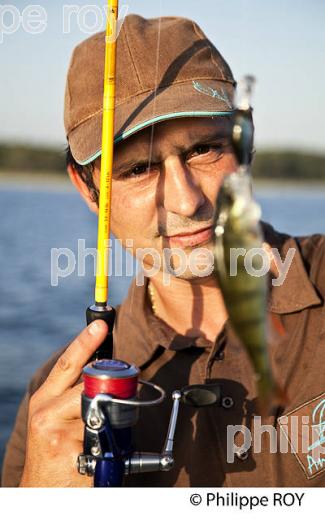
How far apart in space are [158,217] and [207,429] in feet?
2.62

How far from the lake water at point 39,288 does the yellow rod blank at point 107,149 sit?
14.3 feet

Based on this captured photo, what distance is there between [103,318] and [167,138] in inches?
26.9

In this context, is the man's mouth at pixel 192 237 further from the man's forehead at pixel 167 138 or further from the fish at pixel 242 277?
the fish at pixel 242 277

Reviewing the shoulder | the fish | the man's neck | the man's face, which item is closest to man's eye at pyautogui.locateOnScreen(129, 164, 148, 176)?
the man's face

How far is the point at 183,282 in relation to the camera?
281 cm

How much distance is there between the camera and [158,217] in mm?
2508

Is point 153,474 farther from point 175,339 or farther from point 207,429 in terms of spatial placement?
point 175,339

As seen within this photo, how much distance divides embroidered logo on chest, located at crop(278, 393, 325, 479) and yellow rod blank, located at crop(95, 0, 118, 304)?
2.63 feet

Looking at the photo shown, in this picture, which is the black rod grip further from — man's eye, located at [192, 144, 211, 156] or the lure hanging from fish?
the lure hanging from fish

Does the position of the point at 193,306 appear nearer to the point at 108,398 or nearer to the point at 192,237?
the point at 192,237

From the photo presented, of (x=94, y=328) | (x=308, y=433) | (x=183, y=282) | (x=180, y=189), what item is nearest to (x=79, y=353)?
(x=94, y=328)

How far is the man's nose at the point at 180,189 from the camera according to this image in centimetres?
237

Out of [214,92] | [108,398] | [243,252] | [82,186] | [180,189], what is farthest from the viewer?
[82,186]
